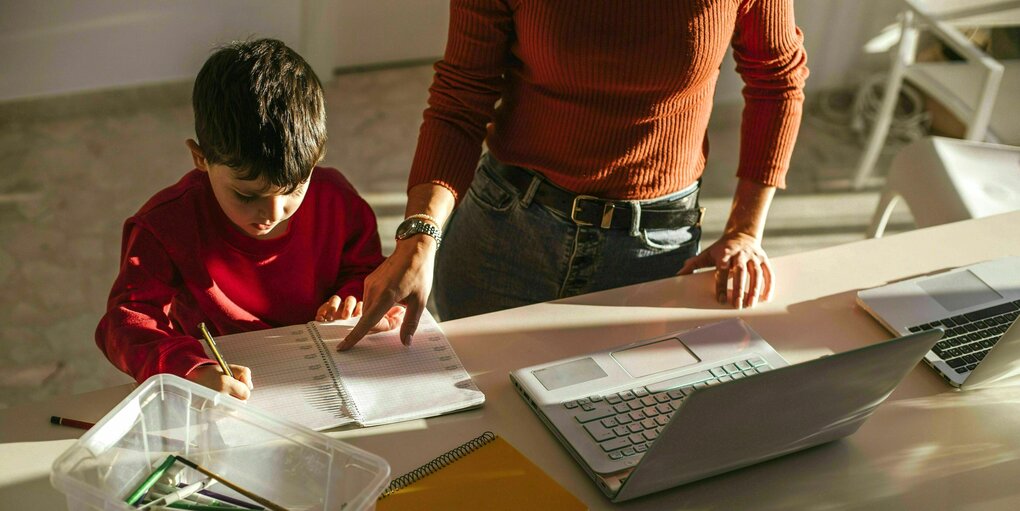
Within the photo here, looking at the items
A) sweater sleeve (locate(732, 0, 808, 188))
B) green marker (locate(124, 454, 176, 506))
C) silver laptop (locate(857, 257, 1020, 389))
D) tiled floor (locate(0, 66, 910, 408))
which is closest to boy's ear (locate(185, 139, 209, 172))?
green marker (locate(124, 454, 176, 506))

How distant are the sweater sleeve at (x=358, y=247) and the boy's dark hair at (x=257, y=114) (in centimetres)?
21

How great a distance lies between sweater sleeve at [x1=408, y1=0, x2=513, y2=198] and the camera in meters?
1.34

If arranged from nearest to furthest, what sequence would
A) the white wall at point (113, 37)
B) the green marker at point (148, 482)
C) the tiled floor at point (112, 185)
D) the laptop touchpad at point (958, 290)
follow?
the green marker at point (148, 482)
the laptop touchpad at point (958, 290)
the tiled floor at point (112, 185)
the white wall at point (113, 37)

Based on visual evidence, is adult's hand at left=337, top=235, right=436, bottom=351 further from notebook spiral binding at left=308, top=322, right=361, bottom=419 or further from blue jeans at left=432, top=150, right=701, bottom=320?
blue jeans at left=432, top=150, right=701, bottom=320

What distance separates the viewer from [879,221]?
210 centimetres

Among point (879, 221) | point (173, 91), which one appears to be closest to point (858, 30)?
point (879, 221)

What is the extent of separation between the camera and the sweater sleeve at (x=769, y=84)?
4.62ft

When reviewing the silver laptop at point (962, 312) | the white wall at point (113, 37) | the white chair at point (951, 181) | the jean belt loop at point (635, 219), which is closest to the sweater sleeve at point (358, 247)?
the jean belt loop at point (635, 219)

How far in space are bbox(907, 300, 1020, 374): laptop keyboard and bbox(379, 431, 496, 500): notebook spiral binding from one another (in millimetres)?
619

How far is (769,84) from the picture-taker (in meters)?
1.47

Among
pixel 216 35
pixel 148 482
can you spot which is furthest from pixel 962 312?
pixel 216 35

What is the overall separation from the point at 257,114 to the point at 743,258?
0.70 meters

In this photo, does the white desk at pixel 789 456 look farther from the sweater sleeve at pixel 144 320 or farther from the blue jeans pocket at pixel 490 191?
the blue jeans pocket at pixel 490 191

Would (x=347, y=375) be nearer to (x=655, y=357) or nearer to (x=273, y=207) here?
(x=273, y=207)
